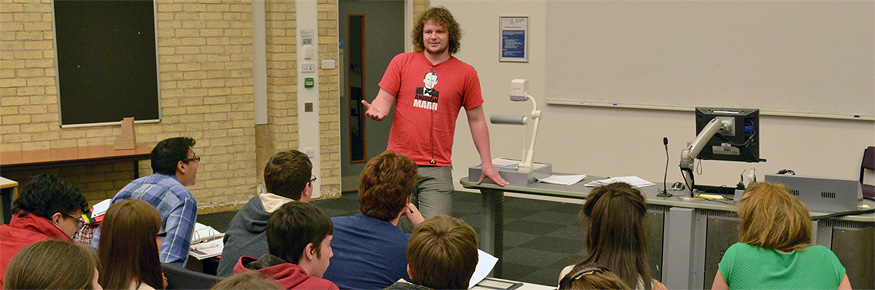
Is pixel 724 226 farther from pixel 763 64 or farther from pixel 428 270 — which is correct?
pixel 763 64

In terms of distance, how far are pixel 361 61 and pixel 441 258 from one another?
622 cm

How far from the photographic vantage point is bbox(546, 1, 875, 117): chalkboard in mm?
6258

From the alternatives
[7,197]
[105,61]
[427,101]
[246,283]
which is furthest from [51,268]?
[105,61]

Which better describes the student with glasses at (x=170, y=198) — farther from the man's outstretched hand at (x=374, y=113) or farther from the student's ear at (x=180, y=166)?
the man's outstretched hand at (x=374, y=113)

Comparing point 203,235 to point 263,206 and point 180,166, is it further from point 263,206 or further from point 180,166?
point 263,206

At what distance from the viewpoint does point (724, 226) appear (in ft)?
13.8

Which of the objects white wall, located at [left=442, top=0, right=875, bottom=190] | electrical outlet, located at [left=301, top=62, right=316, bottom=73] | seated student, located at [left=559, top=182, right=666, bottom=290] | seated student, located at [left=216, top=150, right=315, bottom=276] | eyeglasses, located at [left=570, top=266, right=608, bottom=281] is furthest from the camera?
electrical outlet, located at [left=301, top=62, right=316, bottom=73]

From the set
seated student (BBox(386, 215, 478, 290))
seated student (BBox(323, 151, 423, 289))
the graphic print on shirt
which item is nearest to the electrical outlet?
the graphic print on shirt

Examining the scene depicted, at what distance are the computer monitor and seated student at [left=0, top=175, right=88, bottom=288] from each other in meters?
3.36

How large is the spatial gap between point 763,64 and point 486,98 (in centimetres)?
277

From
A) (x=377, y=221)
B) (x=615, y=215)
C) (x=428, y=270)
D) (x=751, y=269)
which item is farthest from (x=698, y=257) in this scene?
(x=428, y=270)

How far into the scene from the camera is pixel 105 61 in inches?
266

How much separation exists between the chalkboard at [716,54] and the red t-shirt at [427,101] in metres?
3.16

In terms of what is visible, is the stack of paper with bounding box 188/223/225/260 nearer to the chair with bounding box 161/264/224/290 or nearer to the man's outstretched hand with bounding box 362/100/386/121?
the chair with bounding box 161/264/224/290
